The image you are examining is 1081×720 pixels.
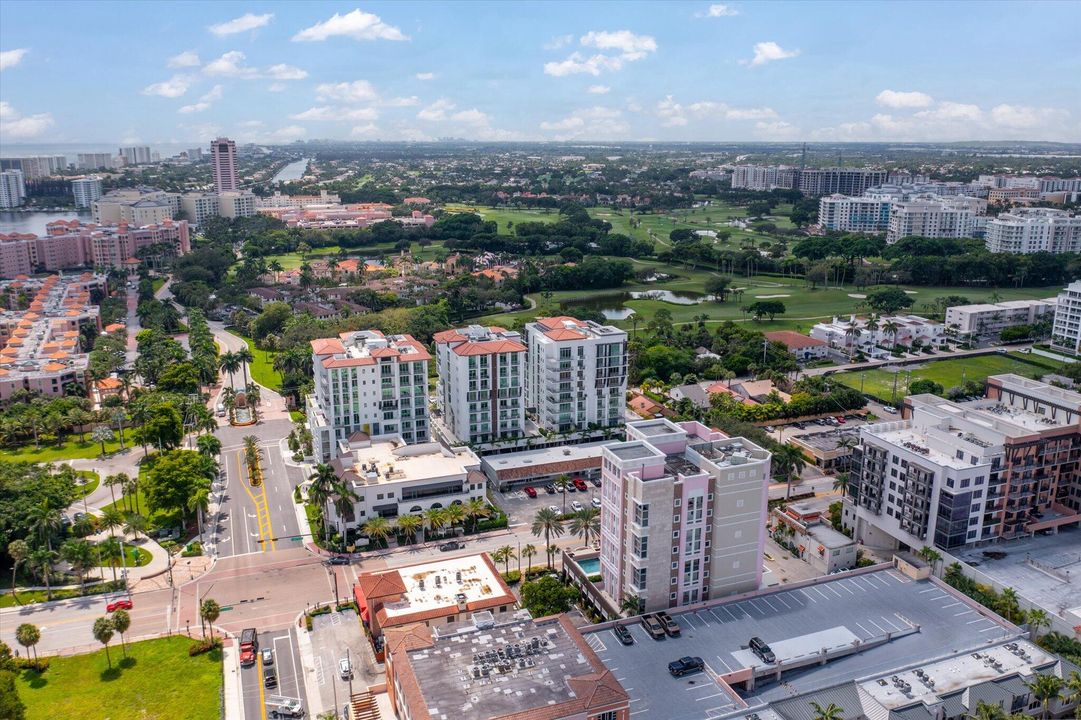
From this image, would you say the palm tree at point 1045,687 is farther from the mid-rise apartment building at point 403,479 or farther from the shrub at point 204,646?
the shrub at point 204,646

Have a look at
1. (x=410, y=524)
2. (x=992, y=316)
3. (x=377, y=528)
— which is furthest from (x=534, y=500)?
(x=992, y=316)

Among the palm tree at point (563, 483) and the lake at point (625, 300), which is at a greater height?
the lake at point (625, 300)

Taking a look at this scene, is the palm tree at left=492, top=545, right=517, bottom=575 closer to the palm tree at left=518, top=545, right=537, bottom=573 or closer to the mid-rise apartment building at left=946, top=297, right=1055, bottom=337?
the palm tree at left=518, top=545, right=537, bottom=573

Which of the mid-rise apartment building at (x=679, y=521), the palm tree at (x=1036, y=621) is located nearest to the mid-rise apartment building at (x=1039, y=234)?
the palm tree at (x=1036, y=621)

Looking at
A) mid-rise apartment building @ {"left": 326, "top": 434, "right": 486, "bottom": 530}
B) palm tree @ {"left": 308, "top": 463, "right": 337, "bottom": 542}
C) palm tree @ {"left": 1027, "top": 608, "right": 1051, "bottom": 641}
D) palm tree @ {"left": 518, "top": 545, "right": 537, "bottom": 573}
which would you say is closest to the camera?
palm tree @ {"left": 1027, "top": 608, "right": 1051, "bottom": 641}

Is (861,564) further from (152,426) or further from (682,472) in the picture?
(152,426)

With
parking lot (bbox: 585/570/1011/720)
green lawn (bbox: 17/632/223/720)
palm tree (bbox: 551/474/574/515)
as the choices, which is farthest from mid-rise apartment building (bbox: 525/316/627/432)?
green lawn (bbox: 17/632/223/720)
